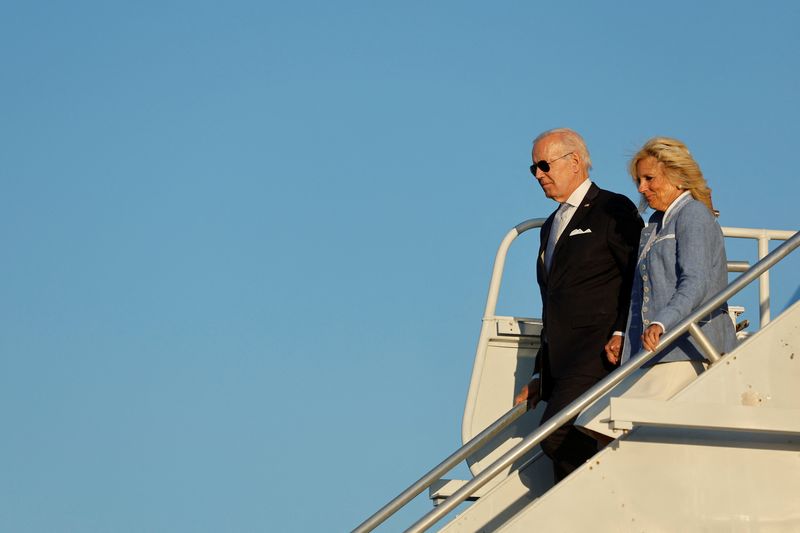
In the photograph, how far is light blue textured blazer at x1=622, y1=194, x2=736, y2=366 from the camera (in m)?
6.17

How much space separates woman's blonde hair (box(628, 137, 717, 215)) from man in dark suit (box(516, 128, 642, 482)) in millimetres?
593

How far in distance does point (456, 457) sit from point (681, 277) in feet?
6.70

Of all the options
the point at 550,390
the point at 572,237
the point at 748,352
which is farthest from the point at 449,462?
the point at 748,352

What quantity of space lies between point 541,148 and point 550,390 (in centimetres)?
133

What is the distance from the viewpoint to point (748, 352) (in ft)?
19.9

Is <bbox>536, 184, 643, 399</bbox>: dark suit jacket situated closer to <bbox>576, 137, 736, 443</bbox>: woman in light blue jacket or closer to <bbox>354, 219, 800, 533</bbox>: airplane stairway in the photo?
<bbox>576, 137, 736, 443</bbox>: woman in light blue jacket

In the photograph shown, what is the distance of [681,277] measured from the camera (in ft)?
20.4

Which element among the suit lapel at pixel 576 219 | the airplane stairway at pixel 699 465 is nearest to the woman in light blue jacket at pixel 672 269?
the airplane stairway at pixel 699 465

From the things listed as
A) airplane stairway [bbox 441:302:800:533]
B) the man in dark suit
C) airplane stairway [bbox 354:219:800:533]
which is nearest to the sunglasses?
the man in dark suit

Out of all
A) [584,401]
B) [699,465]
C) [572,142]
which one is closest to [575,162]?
[572,142]

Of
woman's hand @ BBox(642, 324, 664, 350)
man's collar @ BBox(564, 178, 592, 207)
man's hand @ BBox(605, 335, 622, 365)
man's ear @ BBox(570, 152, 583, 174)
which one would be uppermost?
man's ear @ BBox(570, 152, 583, 174)

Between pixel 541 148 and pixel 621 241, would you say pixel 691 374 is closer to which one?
pixel 621 241

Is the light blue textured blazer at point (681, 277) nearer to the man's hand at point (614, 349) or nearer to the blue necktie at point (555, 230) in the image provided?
the man's hand at point (614, 349)

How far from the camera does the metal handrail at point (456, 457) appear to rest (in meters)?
7.21
